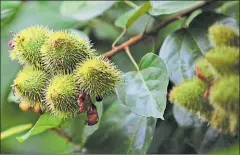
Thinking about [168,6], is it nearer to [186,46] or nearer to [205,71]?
[186,46]

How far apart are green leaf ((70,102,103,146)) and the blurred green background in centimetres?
2

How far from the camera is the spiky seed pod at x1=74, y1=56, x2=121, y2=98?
632mm

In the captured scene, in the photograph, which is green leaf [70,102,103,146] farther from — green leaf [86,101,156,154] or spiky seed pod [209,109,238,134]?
spiky seed pod [209,109,238,134]

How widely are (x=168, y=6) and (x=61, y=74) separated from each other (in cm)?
A: 27

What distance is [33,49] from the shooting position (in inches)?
26.3

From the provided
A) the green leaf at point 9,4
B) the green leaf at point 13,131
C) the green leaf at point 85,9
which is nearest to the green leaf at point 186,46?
the green leaf at point 85,9

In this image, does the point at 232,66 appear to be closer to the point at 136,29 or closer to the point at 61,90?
the point at 61,90

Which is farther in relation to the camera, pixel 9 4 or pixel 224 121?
pixel 9 4

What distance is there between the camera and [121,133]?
0.83 meters

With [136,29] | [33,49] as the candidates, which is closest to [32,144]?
[136,29]

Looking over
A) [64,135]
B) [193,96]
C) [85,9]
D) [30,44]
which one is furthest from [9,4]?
[193,96]

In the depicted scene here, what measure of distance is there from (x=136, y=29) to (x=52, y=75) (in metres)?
0.28

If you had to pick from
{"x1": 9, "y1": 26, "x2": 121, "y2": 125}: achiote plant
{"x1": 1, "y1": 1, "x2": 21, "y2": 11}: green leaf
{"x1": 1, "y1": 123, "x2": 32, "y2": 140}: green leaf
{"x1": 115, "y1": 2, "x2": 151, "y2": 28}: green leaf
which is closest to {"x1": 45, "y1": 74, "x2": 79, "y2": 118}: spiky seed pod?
{"x1": 9, "y1": 26, "x2": 121, "y2": 125}: achiote plant

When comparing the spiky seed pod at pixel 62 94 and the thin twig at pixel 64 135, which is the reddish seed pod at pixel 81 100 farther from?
the thin twig at pixel 64 135
